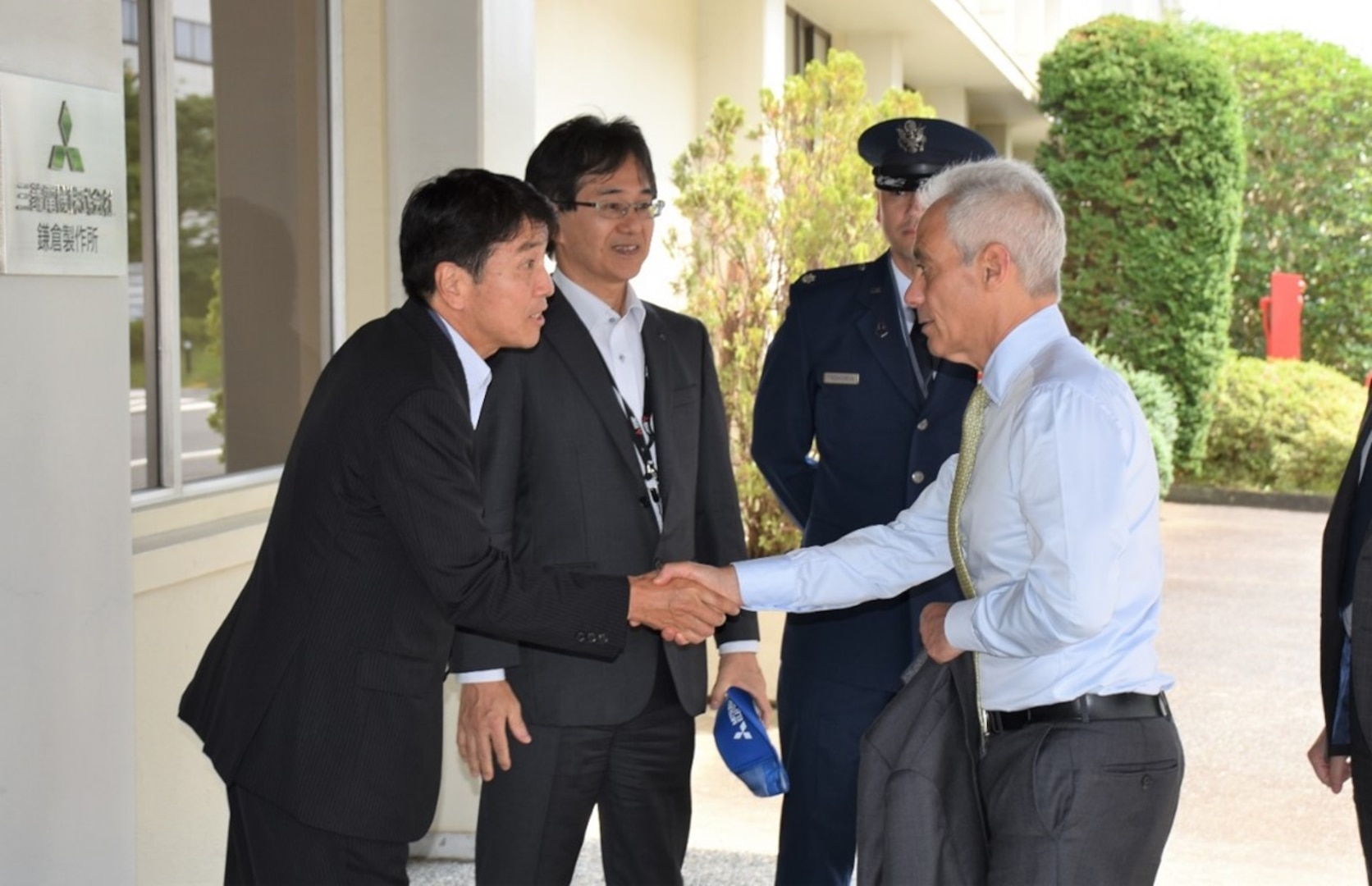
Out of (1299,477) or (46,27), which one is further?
(1299,477)

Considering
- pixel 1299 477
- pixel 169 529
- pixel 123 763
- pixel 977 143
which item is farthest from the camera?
pixel 1299 477

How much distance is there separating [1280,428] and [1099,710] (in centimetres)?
1598

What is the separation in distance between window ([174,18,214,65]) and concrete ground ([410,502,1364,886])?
2.74 meters

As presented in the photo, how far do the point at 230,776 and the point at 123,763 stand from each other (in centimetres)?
67

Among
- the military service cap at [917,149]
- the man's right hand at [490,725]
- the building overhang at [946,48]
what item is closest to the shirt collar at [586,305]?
the military service cap at [917,149]

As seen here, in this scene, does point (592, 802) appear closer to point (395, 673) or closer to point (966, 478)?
point (395, 673)

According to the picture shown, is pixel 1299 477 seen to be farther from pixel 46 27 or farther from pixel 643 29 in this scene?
pixel 46 27

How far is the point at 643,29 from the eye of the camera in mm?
9719

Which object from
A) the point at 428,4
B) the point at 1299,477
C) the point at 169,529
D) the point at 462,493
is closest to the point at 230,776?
the point at 462,493

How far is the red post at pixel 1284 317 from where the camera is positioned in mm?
19797

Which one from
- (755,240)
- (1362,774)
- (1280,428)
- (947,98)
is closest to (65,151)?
(1362,774)

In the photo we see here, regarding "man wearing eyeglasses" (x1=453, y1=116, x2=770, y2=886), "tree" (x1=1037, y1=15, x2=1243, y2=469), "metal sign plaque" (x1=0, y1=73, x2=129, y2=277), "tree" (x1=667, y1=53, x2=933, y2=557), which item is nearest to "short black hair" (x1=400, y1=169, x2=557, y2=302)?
"man wearing eyeglasses" (x1=453, y1=116, x2=770, y2=886)

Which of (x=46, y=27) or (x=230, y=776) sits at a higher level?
(x=46, y=27)

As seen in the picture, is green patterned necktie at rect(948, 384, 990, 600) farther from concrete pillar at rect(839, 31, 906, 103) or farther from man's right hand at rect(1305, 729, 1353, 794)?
concrete pillar at rect(839, 31, 906, 103)
